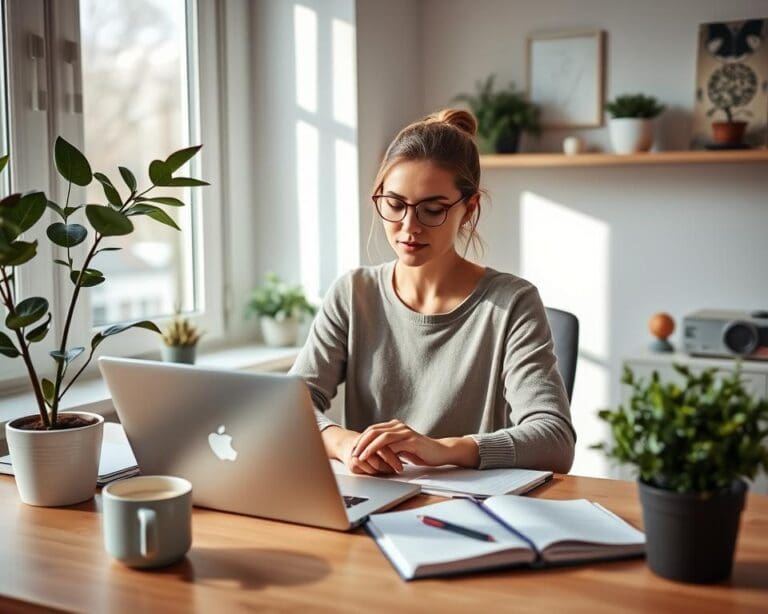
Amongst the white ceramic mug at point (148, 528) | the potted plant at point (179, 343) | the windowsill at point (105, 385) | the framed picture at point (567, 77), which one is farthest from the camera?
the framed picture at point (567, 77)

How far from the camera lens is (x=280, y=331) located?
298 cm

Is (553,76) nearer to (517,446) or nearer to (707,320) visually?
(707,320)

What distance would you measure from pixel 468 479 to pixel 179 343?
126 centimetres

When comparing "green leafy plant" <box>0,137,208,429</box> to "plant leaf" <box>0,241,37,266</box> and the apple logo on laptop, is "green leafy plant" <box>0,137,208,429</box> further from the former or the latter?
the apple logo on laptop

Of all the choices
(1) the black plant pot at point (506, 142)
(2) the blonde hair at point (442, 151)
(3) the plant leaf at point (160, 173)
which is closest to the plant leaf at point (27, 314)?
(3) the plant leaf at point (160, 173)

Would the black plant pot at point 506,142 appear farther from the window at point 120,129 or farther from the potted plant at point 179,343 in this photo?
the potted plant at point 179,343

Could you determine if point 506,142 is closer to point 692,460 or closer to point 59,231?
point 59,231

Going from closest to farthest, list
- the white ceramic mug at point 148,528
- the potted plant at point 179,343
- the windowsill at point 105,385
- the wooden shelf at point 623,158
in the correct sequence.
Result: the white ceramic mug at point 148,528 < the windowsill at point 105,385 < the potted plant at point 179,343 < the wooden shelf at point 623,158

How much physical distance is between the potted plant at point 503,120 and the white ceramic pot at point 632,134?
0.29 meters

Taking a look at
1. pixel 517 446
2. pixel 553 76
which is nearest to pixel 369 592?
pixel 517 446

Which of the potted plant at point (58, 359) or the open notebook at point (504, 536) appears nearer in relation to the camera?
the open notebook at point (504, 536)

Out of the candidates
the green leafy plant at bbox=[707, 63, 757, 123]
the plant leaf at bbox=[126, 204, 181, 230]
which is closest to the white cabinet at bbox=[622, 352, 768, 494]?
the green leafy plant at bbox=[707, 63, 757, 123]

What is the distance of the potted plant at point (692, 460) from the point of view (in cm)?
96

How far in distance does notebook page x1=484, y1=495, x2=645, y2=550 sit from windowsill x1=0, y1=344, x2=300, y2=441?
2.01 ft
